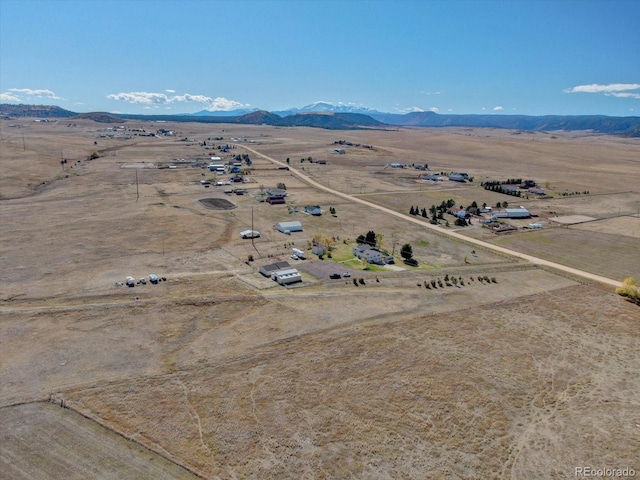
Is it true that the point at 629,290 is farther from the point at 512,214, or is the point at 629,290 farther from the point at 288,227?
the point at 288,227

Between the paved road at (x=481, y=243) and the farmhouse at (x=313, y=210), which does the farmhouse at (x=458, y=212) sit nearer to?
the paved road at (x=481, y=243)

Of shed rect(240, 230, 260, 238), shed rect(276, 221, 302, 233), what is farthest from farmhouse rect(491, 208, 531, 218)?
shed rect(240, 230, 260, 238)

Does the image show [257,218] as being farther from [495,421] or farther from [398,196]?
[495,421]

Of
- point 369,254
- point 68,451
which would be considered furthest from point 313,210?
point 68,451

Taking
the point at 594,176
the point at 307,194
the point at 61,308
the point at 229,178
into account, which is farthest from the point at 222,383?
the point at 594,176

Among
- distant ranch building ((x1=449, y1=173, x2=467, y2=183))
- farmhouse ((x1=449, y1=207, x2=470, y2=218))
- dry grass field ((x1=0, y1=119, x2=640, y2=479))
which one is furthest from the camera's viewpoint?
distant ranch building ((x1=449, y1=173, x2=467, y2=183))

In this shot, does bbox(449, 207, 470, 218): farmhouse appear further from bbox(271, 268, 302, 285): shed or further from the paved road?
bbox(271, 268, 302, 285): shed
